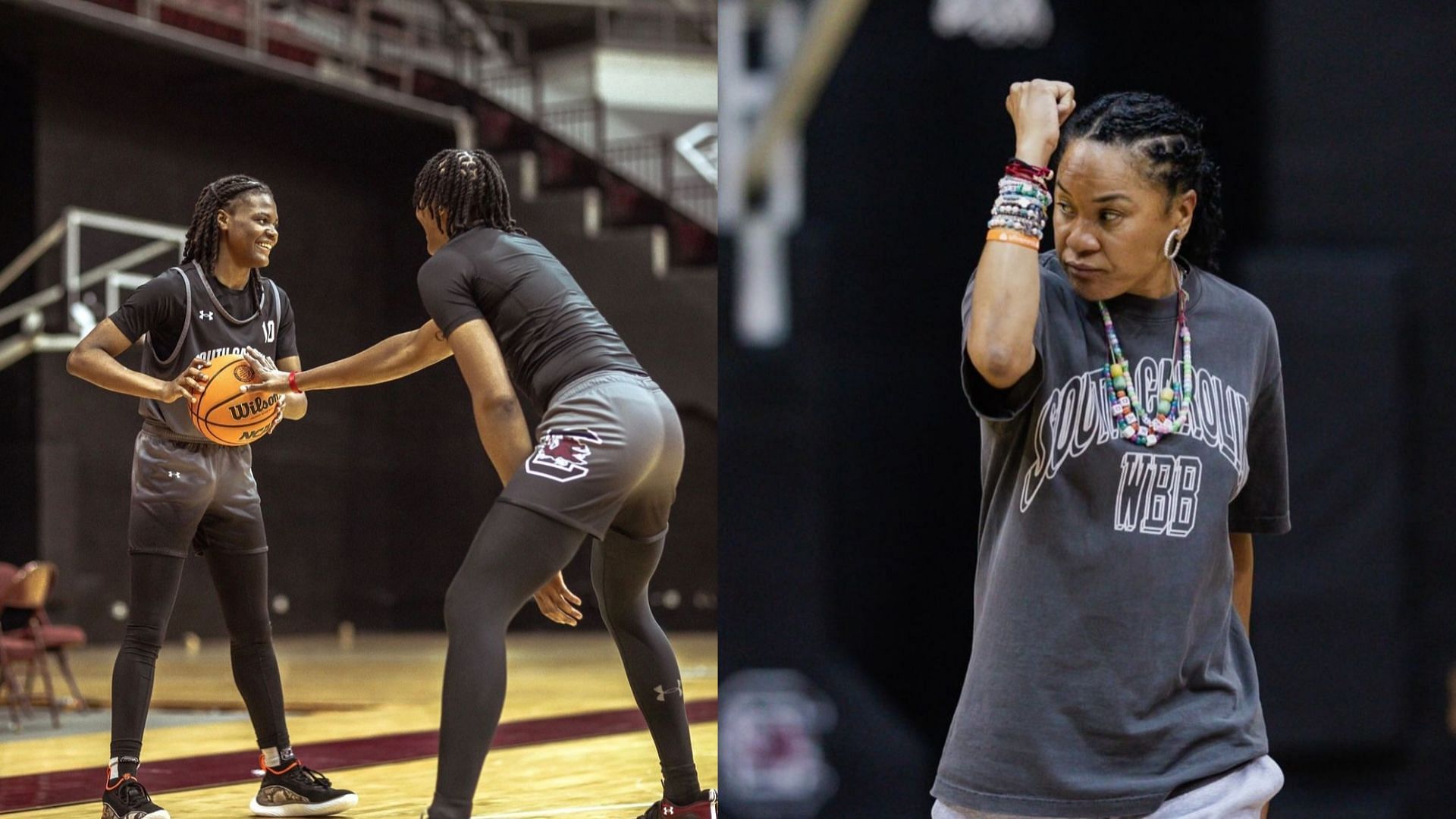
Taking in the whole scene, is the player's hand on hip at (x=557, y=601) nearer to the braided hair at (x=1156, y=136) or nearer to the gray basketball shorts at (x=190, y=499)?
the gray basketball shorts at (x=190, y=499)

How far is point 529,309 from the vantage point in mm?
2744

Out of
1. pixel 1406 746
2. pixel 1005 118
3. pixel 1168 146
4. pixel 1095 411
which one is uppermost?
pixel 1005 118

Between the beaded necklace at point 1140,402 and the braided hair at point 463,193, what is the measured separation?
1.58 meters

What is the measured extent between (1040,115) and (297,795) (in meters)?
2.82

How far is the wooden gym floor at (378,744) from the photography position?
3852mm

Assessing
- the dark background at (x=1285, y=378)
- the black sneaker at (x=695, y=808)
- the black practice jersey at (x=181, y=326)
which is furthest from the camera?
the black practice jersey at (x=181, y=326)

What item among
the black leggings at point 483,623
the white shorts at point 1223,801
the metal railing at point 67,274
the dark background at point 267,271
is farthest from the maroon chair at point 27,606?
the white shorts at point 1223,801

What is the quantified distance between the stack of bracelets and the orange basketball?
2387 mm

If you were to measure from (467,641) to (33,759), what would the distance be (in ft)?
10.1

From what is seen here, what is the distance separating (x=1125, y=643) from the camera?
1.58 m

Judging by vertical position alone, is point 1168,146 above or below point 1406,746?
above

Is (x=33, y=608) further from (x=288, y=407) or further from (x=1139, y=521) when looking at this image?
(x=1139, y=521)

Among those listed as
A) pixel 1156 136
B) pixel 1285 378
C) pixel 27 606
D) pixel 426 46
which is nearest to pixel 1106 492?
pixel 1156 136

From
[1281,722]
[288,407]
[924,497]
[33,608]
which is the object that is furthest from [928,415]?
[33,608]
